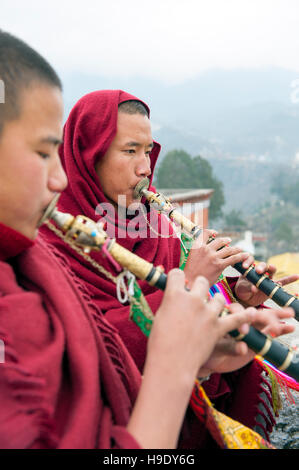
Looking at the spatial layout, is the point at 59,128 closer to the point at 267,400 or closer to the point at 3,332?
the point at 3,332

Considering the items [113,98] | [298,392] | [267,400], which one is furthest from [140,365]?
[113,98]

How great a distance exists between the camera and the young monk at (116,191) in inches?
90.7

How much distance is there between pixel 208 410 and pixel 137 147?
1.55 metres

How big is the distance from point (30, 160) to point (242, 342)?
0.85 meters

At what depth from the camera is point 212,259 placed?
2436mm

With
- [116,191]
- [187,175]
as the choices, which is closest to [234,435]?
[116,191]

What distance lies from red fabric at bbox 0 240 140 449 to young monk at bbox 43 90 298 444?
3.04ft

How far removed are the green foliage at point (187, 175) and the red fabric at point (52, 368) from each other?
164ft

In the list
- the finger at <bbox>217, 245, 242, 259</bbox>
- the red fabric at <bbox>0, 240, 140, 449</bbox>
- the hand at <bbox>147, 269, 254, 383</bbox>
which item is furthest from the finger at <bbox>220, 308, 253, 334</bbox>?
the finger at <bbox>217, 245, 242, 259</bbox>

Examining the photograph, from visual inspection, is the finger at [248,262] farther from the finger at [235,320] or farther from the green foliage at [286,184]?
the green foliage at [286,184]

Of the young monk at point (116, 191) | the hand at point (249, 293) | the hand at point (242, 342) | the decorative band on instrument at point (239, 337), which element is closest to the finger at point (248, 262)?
the young monk at point (116, 191)

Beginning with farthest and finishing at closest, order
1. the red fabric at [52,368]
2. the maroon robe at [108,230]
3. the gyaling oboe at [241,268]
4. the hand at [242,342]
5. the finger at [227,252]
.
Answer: the finger at [227,252] → the gyaling oboe at [241,268] → the maroon robe at [108,230] → the hand at [242,342] → the red fabric at [52,368]

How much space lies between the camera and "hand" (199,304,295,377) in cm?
137

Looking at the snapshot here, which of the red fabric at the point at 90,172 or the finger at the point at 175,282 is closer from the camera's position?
the finger at the point at 175,282
